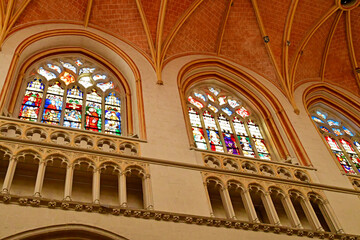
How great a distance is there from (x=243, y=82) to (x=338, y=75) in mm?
4665

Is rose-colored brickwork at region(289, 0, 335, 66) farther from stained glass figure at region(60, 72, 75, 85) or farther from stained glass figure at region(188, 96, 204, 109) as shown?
stained glass figure at region(60, 72, 75, 85)

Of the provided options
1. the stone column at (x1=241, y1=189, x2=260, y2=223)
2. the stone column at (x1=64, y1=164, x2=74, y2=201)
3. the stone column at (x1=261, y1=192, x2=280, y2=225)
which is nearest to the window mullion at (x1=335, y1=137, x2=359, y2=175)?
the stone column at (x1=261, y1=192, x2=280, y2=225)

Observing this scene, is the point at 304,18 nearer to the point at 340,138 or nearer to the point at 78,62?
the point at 340,138

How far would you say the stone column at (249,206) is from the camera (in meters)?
9.39

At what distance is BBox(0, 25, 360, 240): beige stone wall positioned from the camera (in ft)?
26.3

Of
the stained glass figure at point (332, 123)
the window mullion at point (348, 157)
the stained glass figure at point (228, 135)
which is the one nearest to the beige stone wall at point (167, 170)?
the window mullion at point (348, 157)

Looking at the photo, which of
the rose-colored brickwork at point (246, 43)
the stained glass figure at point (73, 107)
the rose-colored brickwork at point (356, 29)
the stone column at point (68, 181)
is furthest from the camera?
the rose-colored brickwork at point (356, 29)

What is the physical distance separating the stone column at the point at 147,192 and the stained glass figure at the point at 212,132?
3264 millimetres

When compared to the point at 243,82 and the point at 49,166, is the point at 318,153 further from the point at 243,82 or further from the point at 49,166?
the point at 49,166

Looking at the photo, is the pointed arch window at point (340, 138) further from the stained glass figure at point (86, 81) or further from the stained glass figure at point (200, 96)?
→ the stained glass figure at point (86, 81)

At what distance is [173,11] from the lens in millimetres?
14961

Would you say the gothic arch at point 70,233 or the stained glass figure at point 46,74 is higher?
the stained glass figure at point 46,74

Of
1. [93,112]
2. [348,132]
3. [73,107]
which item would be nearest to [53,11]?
[73,107]

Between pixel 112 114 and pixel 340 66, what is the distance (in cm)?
1016
